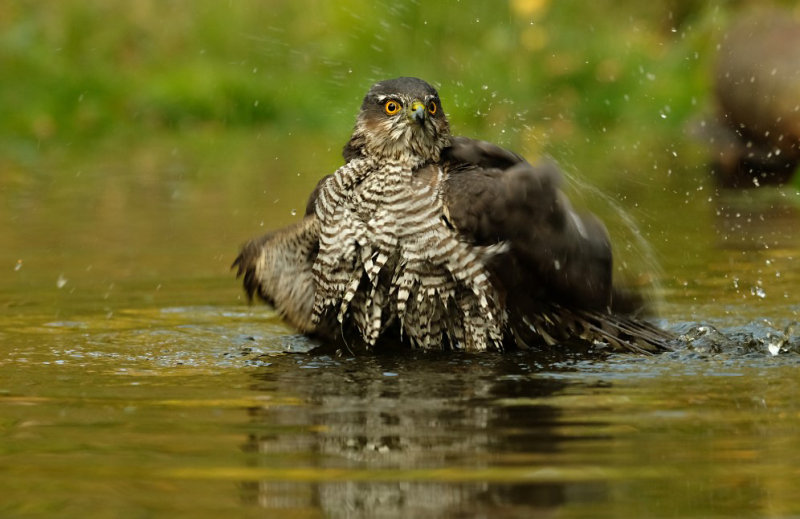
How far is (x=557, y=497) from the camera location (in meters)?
3.45

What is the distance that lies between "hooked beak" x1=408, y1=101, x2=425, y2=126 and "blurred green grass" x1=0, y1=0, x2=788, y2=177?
371 inches

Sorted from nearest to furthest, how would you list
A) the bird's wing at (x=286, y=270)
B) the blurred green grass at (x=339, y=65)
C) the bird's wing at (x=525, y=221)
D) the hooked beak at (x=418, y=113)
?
the bird's wing at (x=525, y=221)
the hooked beak at (x=418, y=113)
the bird's wing at (x=286, y=270)
the blurred green grass at (x=339, y=65)

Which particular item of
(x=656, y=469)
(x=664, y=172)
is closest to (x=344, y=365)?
(x=656, y=469)

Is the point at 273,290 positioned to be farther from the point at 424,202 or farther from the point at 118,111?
the point at 118,111

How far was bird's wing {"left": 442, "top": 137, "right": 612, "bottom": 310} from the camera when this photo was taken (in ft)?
18.1

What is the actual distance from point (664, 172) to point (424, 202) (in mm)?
7568

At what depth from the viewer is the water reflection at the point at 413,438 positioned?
3.49m

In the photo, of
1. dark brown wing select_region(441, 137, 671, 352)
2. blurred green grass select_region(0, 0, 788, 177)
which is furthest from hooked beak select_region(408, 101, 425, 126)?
blurred green grass select_region(0, 0, 788, 177)

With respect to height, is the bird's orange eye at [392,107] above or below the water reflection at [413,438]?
above

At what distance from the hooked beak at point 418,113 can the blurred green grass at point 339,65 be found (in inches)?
371

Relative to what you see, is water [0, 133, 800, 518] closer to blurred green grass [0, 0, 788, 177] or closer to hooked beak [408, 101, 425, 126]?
hooked beak [408, 101, 425, 126]

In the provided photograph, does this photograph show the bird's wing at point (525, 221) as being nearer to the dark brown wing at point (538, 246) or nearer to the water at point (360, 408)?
the dark brown wing at point (538, 246)

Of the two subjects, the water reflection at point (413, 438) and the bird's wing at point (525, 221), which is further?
the bird's wing at point (525, 221)

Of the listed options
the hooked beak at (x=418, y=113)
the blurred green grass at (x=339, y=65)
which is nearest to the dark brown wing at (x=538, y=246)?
the hooked beak at (x=418, y=113)
